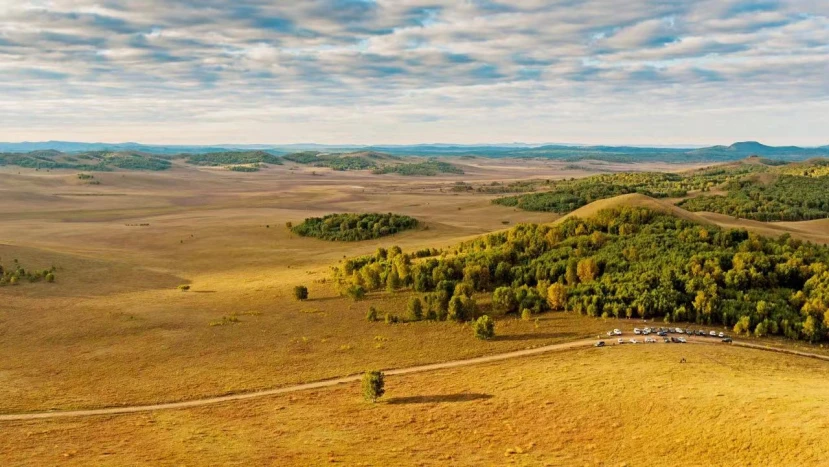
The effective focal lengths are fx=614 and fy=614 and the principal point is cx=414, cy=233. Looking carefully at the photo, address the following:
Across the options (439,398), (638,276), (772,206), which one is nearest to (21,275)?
(439,398)

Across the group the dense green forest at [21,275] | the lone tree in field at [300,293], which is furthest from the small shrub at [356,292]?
the dense green forest at [21,275]

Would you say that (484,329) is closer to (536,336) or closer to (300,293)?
(536,336)

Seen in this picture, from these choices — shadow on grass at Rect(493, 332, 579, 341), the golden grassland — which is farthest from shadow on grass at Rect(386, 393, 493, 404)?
shadow on grass at Rect(493, 332, 579, 341)

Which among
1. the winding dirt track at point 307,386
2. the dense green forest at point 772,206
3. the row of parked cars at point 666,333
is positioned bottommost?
the winding dirt track at point 307,386

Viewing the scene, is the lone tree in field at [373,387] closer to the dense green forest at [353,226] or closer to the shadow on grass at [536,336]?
the shadow on grass at [536,336]

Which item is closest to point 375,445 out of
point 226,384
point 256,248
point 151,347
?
point 226,384

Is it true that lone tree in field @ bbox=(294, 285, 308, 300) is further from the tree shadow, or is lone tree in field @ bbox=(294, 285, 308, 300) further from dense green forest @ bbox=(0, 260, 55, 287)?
dense green forest @ bbox=(0, 260, 55, 287)
